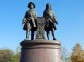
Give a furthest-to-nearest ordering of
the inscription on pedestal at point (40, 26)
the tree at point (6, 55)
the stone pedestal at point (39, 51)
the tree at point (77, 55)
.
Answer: the tree at point (6, 55), the tree at point (77, 55), the inscription on pedestal at point (40, 26), the stone pedestal at point (39, 51)

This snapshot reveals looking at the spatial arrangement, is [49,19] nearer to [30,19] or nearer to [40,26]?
[40,26]

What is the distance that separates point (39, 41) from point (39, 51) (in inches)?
18.6

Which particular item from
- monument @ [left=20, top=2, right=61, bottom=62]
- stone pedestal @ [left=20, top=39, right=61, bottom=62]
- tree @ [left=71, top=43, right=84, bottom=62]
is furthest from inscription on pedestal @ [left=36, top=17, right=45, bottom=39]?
tree @ [left=71, top=43, right=84, bottom=62]

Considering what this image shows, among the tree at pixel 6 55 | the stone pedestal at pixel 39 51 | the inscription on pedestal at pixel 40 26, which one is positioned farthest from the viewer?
the tree at pixel 6 55

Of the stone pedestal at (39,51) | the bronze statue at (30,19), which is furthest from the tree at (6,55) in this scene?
the stone pedestal at (39,51)

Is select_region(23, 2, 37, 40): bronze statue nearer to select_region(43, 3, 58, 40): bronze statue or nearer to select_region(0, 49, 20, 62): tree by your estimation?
select_region(43, 3, 58, 40): bronze statue

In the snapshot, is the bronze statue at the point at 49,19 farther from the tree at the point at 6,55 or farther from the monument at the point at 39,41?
the tree at the point at 6,55

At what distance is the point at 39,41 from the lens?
1658cm

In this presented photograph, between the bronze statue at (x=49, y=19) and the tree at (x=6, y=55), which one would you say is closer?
the bronze statue at (x=49, y=19)

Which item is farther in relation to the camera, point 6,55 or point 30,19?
point 6,55

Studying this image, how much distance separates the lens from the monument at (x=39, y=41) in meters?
16.5

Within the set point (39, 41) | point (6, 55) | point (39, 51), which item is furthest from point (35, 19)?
point (6, 55)

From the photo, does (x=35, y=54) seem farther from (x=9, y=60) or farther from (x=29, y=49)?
(x=9, y=60)

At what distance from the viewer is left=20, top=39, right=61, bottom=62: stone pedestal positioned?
16.5m
